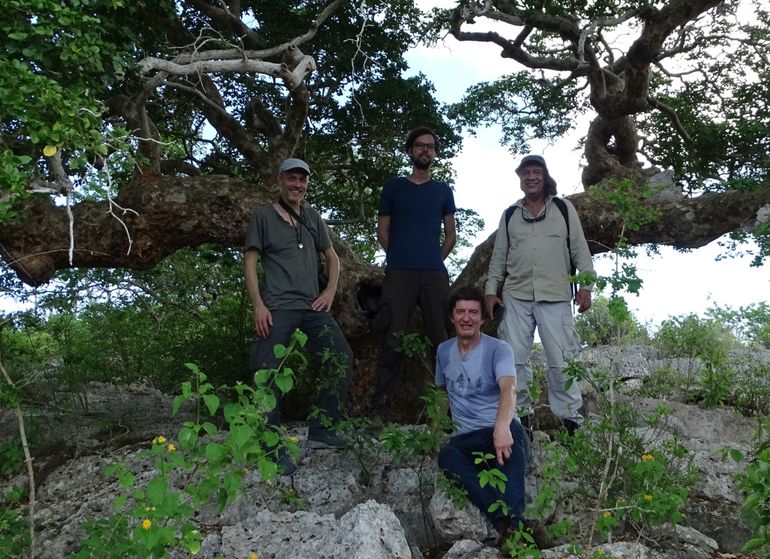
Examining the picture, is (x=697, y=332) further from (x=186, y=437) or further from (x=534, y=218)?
(x=186, y=437)

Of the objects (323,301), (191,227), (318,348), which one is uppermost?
(191,227)

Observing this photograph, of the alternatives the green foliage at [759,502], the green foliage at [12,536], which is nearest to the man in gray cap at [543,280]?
the green foliage at [759,502]

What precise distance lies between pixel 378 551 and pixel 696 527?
225 centimetres

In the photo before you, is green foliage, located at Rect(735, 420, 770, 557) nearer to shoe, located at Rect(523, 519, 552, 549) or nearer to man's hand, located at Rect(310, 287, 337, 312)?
shoe, located at Rect(523, 519, 552, 549)

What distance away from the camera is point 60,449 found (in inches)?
256

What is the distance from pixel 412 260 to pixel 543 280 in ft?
3.26

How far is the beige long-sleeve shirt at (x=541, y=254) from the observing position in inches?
204

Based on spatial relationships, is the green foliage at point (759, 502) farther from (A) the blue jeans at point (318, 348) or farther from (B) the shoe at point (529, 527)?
(A) the blue jeans at point (318, 348)

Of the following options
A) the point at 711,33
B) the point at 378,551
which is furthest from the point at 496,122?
the point at 378,551

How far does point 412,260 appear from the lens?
218 inches

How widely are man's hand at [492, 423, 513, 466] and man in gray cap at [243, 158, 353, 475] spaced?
3.97 feet

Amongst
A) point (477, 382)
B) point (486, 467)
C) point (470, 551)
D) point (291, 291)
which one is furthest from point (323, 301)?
point (470, 551)

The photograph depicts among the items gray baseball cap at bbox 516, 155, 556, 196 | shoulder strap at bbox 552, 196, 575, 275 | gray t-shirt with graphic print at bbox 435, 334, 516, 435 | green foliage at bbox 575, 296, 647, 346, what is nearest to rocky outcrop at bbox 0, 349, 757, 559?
gray t-shirt with graphic print at bbox 435, 334, 516, 435

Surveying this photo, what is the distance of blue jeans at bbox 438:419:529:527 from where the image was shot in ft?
13.1
